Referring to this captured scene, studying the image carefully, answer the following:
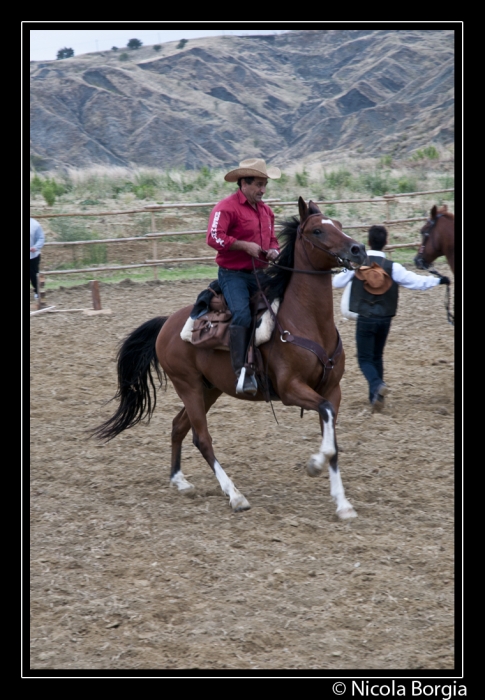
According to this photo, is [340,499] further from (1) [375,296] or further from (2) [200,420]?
(1) [375,296]

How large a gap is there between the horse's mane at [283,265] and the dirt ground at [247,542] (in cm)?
157

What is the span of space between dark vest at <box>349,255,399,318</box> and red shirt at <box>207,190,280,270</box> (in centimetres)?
179

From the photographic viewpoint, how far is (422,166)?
31922 mm

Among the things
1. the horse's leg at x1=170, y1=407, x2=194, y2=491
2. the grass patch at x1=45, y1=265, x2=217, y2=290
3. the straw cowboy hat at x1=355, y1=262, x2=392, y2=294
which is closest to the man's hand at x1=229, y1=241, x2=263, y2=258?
the horse's leg at x1=170, y1=407, x2=194, y2=491

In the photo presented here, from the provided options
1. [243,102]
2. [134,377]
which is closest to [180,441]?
[134,377]

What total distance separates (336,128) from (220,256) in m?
45.1

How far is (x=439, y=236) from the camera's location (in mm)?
8070

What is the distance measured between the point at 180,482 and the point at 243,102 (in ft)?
173

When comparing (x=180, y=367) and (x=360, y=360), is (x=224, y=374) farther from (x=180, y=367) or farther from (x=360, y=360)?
(x=360, y=360)

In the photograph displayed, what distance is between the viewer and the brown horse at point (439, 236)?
8.00 meters

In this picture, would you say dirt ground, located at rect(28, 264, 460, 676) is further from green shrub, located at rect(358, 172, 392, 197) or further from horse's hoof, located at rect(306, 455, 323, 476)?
green shrub, located at rect(358, 172, 392, 197)

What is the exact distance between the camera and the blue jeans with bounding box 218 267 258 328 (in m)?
Result: 5.46

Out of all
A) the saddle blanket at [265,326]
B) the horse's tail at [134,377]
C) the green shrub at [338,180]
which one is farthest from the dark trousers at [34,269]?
the green shrub at [338,180]

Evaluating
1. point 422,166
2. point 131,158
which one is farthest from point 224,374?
point 131,158
